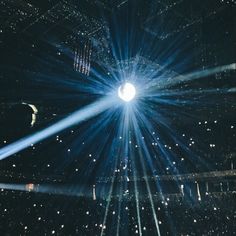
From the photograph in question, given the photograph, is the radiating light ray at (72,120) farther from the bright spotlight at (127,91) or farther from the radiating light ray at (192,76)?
the radiating light ray at (192,76)

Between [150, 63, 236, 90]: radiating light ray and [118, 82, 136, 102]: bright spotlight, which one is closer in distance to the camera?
[150, 63, 236, 90]: radiating light ray

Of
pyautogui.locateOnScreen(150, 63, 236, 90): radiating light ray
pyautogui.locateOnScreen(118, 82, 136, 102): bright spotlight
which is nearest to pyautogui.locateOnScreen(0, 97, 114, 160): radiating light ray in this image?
pyautogui.locateOnScreen(118, 82, 136, 102): bright spotlight

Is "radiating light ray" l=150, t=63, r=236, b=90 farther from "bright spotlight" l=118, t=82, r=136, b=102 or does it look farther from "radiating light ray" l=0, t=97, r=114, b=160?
"radiating light ray" l=0, t=97, r=114, b=160

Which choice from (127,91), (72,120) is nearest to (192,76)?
(127,91)

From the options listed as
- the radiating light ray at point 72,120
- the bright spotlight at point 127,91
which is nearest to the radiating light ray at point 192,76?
the bright spotlight at point 127,91

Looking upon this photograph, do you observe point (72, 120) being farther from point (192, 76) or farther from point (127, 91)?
point (192, 76)

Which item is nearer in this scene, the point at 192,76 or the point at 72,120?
the point at 192,76

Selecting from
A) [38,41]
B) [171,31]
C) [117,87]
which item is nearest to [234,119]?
[171,31]

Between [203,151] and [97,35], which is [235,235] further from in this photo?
[97,35]
